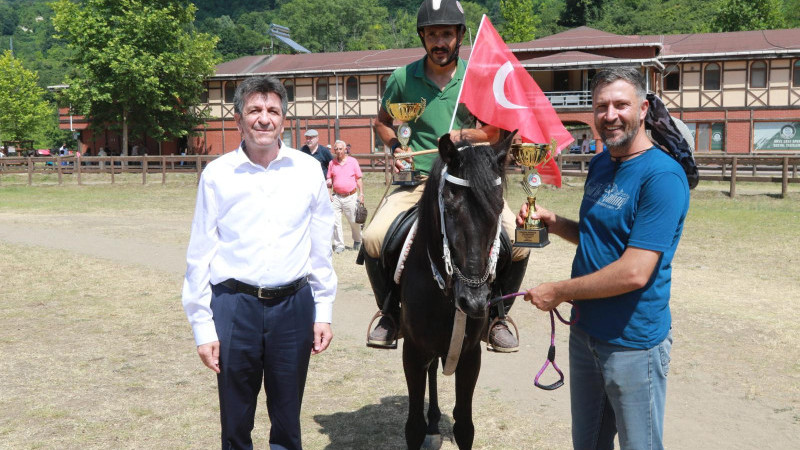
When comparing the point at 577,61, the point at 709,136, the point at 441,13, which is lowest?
the point at 441,13

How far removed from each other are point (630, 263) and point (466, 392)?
2.06m

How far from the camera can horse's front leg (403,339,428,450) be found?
4.57 metres

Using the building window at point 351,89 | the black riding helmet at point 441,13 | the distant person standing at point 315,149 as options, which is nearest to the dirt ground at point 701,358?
the distant person standing at point 315,149

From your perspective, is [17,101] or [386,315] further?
[17,101]

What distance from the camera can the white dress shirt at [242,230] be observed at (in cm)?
337

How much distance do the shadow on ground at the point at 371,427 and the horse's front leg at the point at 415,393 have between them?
1.65ft

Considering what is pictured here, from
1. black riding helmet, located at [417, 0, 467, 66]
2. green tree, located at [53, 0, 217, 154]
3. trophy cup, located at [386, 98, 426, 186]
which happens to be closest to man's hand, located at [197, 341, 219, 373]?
trophy cup, located at [386, 98, 426, 186]

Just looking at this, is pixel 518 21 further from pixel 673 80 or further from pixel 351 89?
pixel 673 80

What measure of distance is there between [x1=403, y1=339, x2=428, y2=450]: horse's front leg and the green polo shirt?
1.34 meters

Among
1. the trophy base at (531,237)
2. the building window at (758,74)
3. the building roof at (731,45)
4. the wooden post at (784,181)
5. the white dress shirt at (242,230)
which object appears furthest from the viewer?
the building window at (758,74)

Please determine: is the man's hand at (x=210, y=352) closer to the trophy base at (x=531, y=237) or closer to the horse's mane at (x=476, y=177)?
the horse's mane at (x=476, y=177)

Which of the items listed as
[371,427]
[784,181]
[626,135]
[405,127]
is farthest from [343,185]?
[784,181]

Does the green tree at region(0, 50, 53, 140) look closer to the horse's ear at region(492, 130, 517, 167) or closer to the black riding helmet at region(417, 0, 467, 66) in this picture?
the black riding helmet at region(417, 0, 467, 66)

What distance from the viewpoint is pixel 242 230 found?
A: 3.42m
